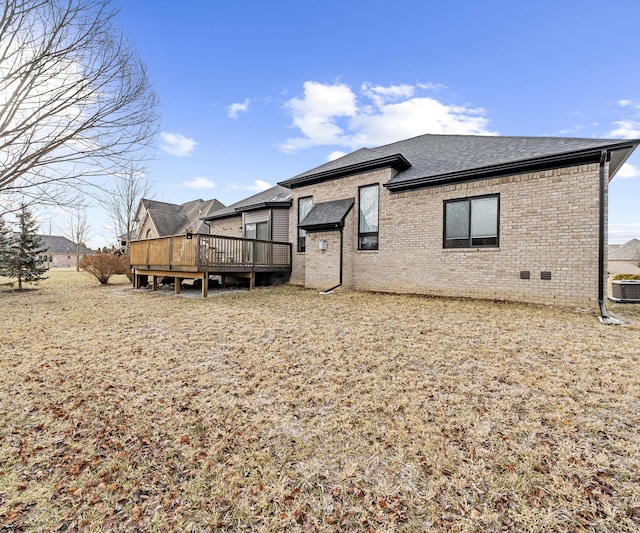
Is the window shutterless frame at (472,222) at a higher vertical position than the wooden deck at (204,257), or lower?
higher

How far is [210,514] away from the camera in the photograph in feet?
5.85

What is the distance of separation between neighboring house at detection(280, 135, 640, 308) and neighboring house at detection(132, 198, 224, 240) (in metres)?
16.9

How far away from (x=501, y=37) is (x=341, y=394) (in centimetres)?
1328

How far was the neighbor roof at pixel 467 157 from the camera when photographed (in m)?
7.39

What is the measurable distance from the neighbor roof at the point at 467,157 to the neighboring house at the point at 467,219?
0.04 meters

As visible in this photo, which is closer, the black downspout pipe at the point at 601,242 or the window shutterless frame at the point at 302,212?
the black downspout pipe at the point at 601,242

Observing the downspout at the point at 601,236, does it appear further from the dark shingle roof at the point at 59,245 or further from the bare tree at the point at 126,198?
the dark shingle roof at the point at 59,245

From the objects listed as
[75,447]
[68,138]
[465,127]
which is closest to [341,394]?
[75,447]

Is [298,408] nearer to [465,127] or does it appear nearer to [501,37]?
[501,37]

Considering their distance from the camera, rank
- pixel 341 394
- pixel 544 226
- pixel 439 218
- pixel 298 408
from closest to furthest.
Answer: pixel 298 408 < pixel 341 394 < pixel 544 226 < pixel 439 218

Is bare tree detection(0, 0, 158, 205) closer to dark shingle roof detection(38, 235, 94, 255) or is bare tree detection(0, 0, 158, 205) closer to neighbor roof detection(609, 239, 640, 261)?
neighbor roof detection(609, 239, 640, 261)

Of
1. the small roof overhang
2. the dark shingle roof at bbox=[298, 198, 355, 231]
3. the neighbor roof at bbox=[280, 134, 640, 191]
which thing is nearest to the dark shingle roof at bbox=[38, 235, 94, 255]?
the small roof overhang

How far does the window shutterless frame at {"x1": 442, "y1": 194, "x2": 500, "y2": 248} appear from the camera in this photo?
8.69m

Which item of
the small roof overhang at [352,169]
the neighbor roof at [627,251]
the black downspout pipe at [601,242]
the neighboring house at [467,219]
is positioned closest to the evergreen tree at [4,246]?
the small roof overhang at [352,169]
